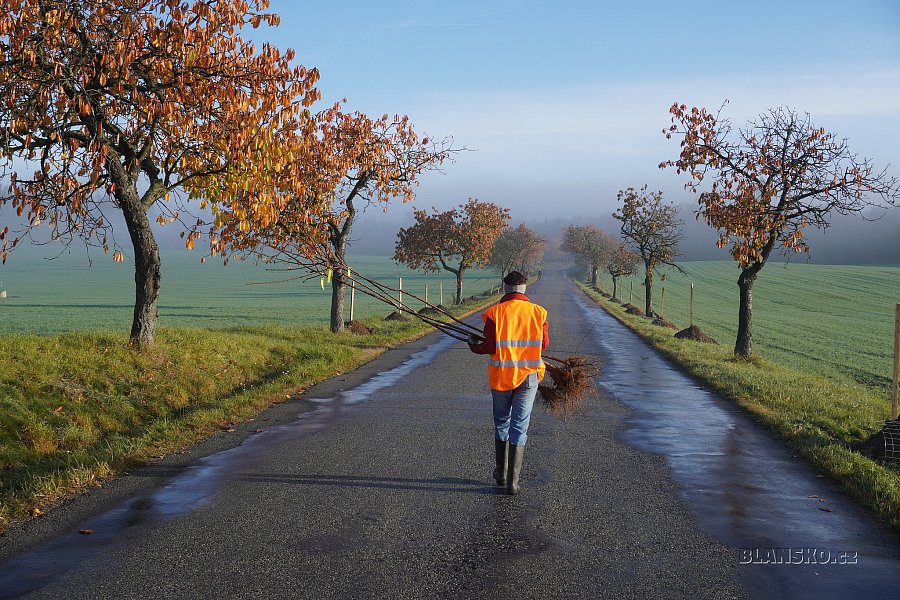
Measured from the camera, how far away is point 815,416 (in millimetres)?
11258

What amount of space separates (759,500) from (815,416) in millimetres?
5219

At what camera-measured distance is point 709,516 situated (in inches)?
247

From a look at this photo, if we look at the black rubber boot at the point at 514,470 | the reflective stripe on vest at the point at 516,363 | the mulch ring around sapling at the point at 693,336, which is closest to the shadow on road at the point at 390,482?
the black rubber boot at the point at 514,470

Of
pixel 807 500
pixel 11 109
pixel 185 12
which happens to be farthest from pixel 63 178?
pixel 807 500

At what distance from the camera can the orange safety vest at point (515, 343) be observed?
6.91m

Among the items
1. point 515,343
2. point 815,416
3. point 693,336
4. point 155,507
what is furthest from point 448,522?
point 693,336

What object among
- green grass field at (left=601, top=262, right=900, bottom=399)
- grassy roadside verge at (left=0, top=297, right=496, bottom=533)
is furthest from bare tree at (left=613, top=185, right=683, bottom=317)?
grassy roadside verge at (left=0, top=297, right=496, bottom=533)

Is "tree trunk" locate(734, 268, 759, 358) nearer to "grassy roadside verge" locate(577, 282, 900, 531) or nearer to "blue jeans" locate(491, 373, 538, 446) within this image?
"grassy roadside verge" locate(577, 282, 900, 531)

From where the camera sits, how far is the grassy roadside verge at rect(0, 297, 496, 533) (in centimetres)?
749

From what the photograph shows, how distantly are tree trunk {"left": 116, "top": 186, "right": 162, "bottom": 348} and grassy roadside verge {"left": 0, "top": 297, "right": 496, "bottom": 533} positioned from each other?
0.32 m

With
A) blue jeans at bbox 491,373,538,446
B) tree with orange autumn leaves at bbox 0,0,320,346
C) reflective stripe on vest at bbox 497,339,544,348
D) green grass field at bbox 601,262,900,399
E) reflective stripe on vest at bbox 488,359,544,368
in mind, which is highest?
tree with orange autumn leaves at bbox 0,0,320,346

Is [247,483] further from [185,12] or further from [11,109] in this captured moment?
[185,12]

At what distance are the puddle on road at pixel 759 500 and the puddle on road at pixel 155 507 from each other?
4.37 m

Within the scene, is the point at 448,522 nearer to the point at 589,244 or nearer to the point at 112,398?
the point at 112,398
